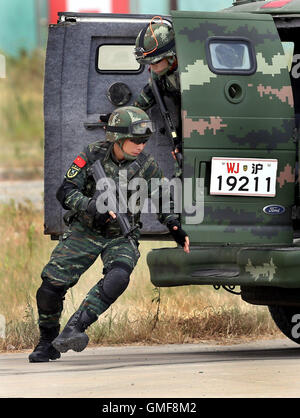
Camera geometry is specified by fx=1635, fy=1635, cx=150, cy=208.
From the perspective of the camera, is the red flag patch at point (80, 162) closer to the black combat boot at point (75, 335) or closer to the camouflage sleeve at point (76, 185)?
the camouflage sleeve at point (76, 185)

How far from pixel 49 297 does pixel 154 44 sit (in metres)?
1.69

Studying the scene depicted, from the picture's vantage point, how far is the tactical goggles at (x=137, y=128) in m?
9.63


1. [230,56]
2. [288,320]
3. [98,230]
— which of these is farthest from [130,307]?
[230,56]

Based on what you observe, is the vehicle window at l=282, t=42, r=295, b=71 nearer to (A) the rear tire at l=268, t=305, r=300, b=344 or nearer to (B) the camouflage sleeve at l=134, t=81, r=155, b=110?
(B) the camouflage sleeve at l=134, t=81, r=155, b=110

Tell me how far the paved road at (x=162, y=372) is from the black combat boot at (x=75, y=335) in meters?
0.15

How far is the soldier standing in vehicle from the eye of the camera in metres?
10.1

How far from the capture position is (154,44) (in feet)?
33.0

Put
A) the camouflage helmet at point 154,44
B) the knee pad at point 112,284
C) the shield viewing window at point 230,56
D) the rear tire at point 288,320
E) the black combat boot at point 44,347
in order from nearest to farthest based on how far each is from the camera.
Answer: the knee pad at point 112,284 → the shield viewing window at point 230,56 → the black combat boot at point 44,347 → the camouflage helmet at point 154,44 → the rear tire at point 288,320

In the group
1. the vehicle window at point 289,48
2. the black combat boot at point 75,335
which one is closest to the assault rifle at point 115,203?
the black combat boot at point 75,335

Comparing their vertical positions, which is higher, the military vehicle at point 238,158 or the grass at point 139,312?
the military vehicle at point 238,158

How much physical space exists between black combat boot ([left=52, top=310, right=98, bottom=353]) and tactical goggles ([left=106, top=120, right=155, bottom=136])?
1.09 metres

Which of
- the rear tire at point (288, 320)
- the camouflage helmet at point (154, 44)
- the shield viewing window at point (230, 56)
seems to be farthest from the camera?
the rear tire at point (288, 320)
